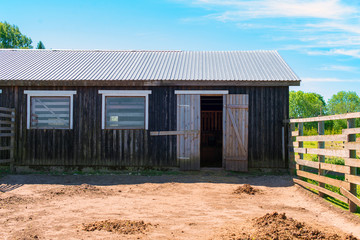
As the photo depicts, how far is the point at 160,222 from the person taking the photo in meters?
5.14

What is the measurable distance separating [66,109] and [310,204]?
25.9 feet

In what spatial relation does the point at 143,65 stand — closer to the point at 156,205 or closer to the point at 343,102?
the point at 156,205

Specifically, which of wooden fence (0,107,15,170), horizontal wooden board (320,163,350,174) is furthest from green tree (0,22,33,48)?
horizontal wooden board (320,163,350,174)

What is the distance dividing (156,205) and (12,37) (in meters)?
49.6

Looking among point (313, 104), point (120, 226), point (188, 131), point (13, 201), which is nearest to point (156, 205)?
point (120, 226)

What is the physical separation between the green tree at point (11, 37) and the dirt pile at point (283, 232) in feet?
164

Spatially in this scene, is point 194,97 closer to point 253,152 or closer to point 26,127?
point 253,152

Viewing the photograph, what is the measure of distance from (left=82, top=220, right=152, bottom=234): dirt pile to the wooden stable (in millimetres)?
5594

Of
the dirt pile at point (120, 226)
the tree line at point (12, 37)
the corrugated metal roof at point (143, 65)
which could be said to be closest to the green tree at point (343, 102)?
the tree line at point (12, 37)

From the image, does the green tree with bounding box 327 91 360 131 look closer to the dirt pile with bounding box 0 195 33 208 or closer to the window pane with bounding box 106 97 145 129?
the window pane with bounding box 106 97 145 129

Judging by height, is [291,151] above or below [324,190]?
above

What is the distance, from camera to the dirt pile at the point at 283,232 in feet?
13.9

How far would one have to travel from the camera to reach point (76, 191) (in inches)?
304

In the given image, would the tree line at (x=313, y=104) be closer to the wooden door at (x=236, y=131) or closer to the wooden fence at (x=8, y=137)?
the wooden door at (x=236, y=131)
